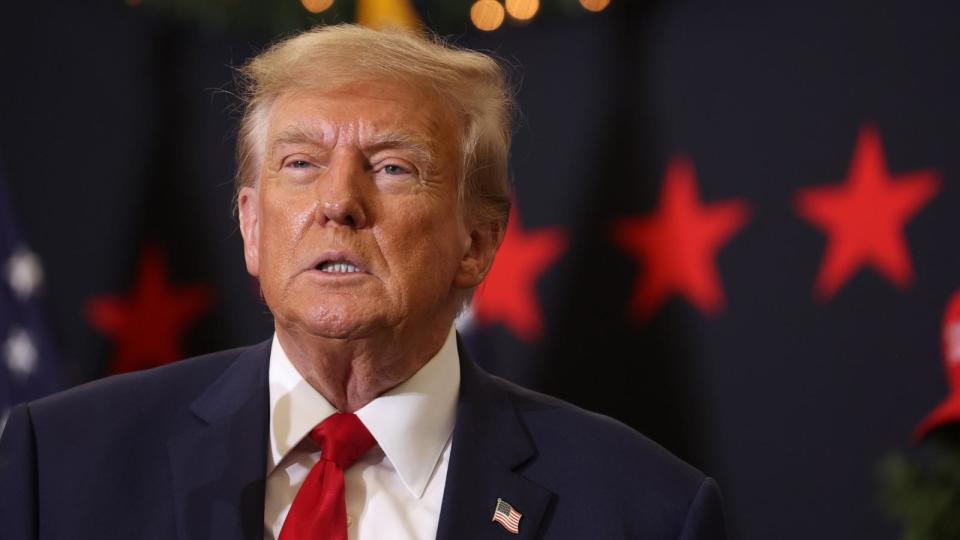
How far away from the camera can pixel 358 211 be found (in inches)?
71.1

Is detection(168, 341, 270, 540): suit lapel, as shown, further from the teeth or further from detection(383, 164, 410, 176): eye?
detection(383, 164, 410, 176): eye

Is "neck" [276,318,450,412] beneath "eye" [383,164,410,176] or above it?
Answer: beneath

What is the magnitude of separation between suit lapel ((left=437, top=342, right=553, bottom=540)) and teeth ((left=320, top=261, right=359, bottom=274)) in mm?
321

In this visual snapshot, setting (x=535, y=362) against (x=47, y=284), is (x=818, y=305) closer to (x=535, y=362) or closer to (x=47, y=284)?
(x=535, y=362)

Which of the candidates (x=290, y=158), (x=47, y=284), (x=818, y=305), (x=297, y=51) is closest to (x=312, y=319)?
(x=290, y=158)

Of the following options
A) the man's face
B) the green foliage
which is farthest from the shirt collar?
the green foliage

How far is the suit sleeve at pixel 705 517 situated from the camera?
1.93 m

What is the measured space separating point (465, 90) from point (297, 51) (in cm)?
28

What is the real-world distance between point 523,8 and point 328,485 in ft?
6.90

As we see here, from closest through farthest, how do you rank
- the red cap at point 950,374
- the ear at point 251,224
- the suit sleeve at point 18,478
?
the suit sleeve at point 18,478 → the ear at point 251,224 → the red cap at point 950,374

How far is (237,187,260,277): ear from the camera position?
2.00 m

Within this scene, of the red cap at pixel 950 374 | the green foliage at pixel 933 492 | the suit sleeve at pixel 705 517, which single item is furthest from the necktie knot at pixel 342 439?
the red cap at pixel 950 374

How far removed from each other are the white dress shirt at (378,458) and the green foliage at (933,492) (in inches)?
38.0

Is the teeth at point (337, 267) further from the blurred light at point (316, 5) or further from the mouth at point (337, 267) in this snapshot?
the blurred light at point (316, 5)
